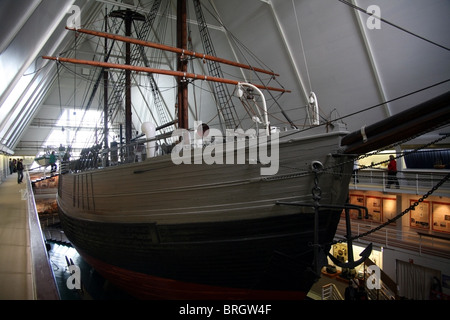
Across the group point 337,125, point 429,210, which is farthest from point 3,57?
point 429,210

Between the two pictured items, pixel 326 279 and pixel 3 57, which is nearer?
pixel 3 57

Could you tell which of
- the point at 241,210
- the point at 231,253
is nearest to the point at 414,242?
the point at 231,253

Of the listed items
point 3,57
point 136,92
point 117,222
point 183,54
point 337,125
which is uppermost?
point 136,92

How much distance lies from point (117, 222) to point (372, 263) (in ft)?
24.7

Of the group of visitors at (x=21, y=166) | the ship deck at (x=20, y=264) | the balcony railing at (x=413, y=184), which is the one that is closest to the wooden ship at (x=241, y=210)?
the ship deck at (x=20, y=264)

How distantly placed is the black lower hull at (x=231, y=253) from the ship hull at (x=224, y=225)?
0.01 m

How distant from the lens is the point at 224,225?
12.0ft

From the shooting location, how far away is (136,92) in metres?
21.1

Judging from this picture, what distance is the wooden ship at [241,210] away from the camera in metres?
3.14

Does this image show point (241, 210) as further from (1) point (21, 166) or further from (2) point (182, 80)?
(1) point (21, 166)

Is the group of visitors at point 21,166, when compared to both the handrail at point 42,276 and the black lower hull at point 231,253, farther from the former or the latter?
the handrail at point 42,276

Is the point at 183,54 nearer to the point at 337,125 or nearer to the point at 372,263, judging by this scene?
the point at 337,125

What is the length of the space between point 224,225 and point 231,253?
0.41 meters
